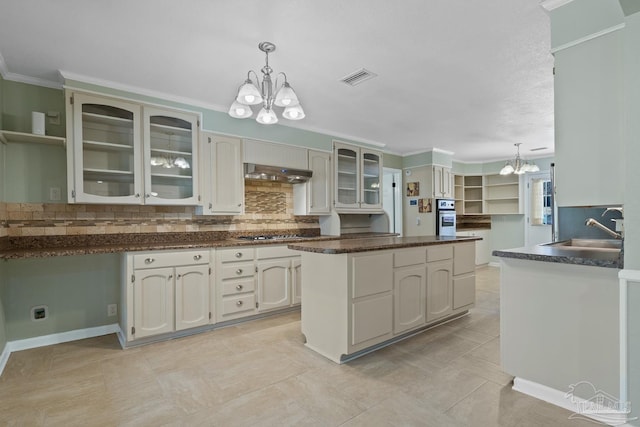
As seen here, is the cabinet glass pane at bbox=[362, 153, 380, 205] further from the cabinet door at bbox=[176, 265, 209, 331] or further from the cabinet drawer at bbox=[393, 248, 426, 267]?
the cabinet door at bbox=[176, 265, 209, 331]

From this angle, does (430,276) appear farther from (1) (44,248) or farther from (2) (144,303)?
(1) (44,248)

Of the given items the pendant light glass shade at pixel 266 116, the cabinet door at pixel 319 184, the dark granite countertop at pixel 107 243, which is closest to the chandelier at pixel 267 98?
the pendant light glass shade at pixel 266 116

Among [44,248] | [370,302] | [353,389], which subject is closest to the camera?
[353,389]

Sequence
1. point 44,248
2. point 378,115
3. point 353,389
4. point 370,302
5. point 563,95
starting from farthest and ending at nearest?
point 378,115
point 44,248
point 370,302
point 353,389
point 563,95

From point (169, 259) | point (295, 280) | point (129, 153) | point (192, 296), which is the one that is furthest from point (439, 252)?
point (129, 153)

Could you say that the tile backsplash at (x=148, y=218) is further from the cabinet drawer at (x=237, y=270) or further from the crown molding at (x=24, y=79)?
the crown molding at (x=24, y=79)

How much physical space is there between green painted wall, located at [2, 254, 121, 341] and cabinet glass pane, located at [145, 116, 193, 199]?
867 millimetres

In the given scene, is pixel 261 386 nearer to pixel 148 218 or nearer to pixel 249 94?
pixel 249 94

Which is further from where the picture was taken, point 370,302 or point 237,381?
point 370,302

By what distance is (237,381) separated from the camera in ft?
7.30

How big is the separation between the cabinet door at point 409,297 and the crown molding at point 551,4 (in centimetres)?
203

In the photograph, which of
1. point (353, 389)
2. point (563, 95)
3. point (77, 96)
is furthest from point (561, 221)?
point (77, 96)

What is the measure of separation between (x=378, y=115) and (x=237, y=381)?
128 inches

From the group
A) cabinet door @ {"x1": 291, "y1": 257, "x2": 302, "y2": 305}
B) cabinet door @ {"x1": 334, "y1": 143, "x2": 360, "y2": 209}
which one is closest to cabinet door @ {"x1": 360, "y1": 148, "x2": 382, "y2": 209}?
cabinet door @ {"x1": 334, "y1": 143, "x2": 360, "y2": 209}
